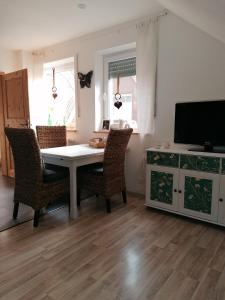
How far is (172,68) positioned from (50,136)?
2009 millimetres

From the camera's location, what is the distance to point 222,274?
5.45 feet

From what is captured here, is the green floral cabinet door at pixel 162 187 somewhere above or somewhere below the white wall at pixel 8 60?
below

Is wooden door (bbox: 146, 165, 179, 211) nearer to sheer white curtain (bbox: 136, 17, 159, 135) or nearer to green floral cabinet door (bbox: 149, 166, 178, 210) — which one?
green floral cabinet door (bbox: 149, 166, 178, 210)

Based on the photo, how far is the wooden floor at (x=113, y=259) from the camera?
1.51 metres

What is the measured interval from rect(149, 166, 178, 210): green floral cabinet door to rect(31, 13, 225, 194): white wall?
535mm

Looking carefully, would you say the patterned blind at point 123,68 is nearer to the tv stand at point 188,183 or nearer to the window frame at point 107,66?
the window frame at point 107,66

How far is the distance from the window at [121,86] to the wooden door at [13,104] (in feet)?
4.39

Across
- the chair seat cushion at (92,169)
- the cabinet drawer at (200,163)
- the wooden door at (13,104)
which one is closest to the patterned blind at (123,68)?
Result: the wooden door at (13,104)

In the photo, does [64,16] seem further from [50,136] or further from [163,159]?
[163,159]

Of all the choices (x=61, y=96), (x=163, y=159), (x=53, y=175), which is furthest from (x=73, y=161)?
(x=61, y=96)

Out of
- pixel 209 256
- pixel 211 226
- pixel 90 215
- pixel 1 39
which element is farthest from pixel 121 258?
pixel 1 39

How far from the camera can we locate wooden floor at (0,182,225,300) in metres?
1.51

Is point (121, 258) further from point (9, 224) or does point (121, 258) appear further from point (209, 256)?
point (9, 224)

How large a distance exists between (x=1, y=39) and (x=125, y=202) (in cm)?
342
